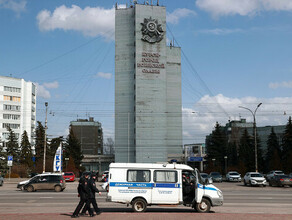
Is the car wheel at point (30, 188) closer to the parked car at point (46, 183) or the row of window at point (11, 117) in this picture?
the parked car at point (46, 183)

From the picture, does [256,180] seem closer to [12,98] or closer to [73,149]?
[73,149]

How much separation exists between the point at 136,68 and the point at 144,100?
8761 mm

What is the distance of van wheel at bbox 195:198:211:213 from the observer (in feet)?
55.8

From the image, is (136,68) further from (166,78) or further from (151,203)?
(151,203)

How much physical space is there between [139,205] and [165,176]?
5.89 feet

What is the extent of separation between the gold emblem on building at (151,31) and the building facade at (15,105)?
1741 inches

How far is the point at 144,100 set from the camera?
9731cm

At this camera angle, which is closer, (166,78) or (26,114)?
(166,78)

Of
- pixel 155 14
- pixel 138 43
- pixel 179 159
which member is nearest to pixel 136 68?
pixel 138 43

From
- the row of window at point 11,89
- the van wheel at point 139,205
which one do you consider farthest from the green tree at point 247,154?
the row of window at point 11,89

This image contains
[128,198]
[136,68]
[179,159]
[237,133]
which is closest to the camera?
[128,198]

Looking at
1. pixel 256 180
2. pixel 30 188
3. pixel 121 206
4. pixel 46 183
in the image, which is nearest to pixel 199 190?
pixel 121 206

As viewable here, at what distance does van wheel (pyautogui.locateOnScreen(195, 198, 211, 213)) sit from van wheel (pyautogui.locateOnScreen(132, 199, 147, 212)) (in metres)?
2.48

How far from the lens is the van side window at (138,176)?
17.0m
